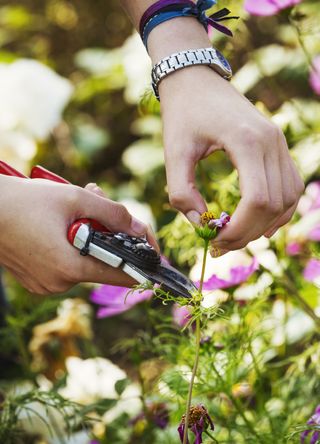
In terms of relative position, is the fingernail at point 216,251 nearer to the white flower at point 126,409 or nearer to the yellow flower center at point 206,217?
the yellow flower center at point 206,217

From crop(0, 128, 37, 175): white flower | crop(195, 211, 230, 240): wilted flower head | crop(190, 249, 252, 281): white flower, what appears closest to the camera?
crop(195, 211, 230, 240): wilted flower head

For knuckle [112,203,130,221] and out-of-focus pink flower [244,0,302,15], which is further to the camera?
out-of-focus pink flower [244,0,302,15]

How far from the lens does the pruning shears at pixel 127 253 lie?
0.69 m

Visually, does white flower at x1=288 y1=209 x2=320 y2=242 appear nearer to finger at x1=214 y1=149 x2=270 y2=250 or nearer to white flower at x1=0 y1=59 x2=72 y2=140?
finger at x1=214 y1=149 x2=270 y2=250

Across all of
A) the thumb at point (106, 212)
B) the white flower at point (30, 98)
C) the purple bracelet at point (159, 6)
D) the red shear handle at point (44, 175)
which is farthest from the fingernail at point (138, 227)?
the white flower at point (30, 98)

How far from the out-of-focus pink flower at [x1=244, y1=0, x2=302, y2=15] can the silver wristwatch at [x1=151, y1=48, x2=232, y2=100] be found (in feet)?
1.03

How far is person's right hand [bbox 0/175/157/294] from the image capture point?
0.69 m

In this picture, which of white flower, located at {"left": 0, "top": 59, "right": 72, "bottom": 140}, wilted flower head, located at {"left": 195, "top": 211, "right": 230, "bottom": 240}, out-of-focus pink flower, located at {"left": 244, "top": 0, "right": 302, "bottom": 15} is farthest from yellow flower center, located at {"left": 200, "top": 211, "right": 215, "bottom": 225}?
white flower, located at {"left": 0, "top": 59, "right": 72, "bottom": 140}

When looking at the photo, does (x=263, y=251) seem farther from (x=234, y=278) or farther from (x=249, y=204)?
(x=249, y=204)

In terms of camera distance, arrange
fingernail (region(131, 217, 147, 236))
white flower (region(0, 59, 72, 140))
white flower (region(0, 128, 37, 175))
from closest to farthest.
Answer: fingernail (region(131, 217, 147, 236)), white flower (region(0, 128, 37, 175)), white flower (region(0, 59, 72, 140))

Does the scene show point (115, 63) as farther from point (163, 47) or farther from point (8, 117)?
point (163, 47)

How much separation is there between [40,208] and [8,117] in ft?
4.14

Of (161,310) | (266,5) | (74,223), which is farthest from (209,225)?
(161,310)

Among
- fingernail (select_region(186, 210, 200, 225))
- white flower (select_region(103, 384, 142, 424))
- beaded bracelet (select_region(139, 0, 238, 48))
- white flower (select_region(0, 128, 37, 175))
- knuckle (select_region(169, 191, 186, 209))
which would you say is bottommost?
fingernail (select_region(186, 210, 200, 225))
